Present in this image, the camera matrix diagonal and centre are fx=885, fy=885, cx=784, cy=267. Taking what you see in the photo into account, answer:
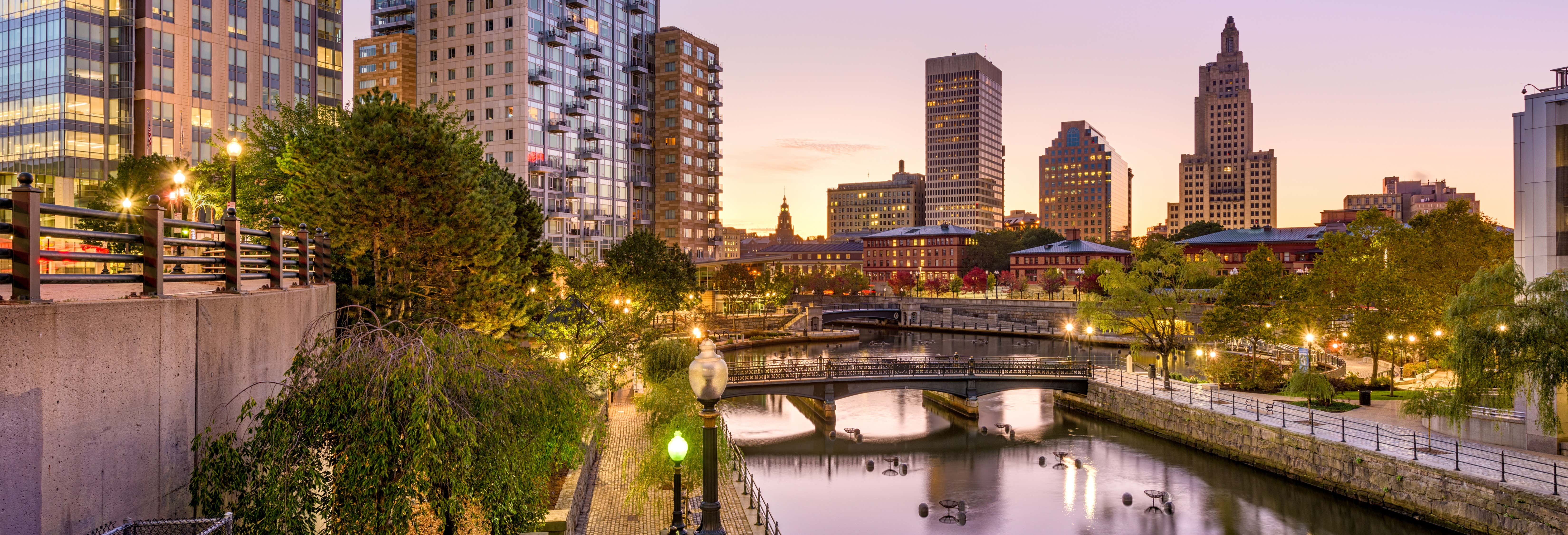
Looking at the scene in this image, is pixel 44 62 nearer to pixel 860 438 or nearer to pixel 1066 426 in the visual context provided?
pixel 860 438

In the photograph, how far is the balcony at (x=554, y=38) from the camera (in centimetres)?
9125

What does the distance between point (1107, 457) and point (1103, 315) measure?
14661 mm

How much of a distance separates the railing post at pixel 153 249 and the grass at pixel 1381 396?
45.5m

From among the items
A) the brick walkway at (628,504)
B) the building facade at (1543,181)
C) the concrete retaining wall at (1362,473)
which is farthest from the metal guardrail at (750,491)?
the building facade at (1543,181)

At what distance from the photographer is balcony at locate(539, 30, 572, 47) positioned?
91250 millimetres

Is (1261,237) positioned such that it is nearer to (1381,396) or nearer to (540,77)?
(1381,396)

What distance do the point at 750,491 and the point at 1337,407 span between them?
27.5 metres

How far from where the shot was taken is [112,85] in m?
71.5

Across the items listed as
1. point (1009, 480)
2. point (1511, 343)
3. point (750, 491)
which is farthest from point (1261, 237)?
point (750, 491)

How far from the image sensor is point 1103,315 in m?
55.5

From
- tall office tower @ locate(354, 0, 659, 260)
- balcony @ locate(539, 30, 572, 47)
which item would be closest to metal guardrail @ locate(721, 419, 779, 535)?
tall office tower @ locate(354, 0, 659, 260)

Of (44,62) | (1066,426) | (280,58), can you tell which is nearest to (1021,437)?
(1066,426)

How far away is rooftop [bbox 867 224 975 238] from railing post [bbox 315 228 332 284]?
157 m

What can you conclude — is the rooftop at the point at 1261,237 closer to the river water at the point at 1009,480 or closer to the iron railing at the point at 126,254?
the river water at the point at 1009,480
